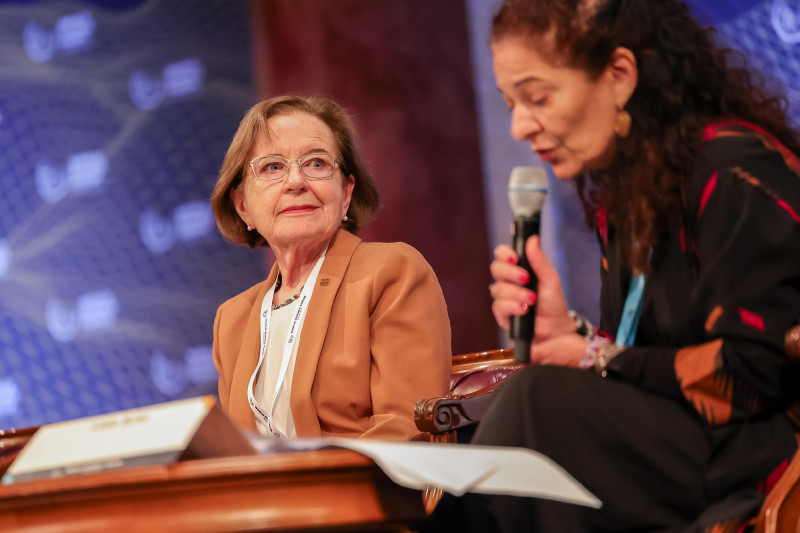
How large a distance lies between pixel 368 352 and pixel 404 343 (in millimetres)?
98

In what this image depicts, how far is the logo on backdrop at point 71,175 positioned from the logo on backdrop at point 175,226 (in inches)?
16.2

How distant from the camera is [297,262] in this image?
8.41 feet

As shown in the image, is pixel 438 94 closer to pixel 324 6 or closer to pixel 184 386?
pixel 324 6

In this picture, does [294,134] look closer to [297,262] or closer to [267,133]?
[267,133]

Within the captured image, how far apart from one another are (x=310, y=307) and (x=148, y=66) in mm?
3844

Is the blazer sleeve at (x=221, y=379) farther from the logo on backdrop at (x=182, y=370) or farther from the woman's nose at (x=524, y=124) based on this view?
the logo on backdrop at (x=182, y=370)

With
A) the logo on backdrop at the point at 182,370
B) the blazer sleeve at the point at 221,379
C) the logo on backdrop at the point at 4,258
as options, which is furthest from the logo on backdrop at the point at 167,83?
the blazer sleeve at the point at 221,379

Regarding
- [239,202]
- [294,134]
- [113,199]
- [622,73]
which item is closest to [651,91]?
[622,73]

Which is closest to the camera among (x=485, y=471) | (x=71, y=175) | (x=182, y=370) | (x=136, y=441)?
(x=485, y=471)

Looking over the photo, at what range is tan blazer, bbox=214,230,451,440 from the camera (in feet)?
7.37

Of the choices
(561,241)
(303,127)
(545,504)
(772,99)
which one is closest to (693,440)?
(545,504)

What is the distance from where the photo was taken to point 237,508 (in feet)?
4.25

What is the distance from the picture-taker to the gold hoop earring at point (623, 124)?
60.2 inches

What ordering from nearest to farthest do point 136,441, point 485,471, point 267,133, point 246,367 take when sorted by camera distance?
point 485,471 < point 136,441 < point 246,367 < point 267,133
